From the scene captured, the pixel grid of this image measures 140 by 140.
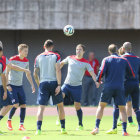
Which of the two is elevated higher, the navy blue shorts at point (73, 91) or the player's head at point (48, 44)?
the player's head at point (48, 44)

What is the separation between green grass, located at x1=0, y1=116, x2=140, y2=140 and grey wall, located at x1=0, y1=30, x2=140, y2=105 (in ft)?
25.6

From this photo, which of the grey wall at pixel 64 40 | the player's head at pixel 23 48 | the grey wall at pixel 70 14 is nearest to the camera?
the player's head at pixel 23 48

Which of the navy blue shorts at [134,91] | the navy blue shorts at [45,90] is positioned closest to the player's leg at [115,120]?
the navy blue shorts at [134,91]

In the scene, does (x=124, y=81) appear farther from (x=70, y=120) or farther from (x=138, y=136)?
(x=70, y=120)

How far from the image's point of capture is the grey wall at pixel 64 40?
25.0m

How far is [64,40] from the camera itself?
2544cm

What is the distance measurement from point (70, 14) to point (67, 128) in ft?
33.5

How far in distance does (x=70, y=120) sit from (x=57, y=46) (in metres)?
9.20

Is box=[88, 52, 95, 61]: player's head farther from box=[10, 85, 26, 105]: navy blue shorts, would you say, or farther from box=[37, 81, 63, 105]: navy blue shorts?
box=[37, 81, 63, 105]: navy blue shorts

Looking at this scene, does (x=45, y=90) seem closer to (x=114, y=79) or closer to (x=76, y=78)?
(x=114, y=79)

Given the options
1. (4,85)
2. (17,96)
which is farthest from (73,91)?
(4,85)

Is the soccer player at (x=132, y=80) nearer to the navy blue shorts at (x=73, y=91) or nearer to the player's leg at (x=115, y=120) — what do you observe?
the player's leg at (x=115, y=120)

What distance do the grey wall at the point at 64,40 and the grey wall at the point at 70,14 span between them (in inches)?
71.4

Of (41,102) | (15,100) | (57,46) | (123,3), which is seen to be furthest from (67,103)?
(41,102)
